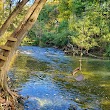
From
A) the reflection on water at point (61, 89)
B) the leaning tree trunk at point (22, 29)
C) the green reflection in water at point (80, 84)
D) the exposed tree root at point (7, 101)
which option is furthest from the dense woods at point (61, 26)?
the green reflection in water at point (80, 84)

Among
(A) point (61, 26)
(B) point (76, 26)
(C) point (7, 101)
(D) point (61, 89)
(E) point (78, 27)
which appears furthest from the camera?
(A) point (61, 26)

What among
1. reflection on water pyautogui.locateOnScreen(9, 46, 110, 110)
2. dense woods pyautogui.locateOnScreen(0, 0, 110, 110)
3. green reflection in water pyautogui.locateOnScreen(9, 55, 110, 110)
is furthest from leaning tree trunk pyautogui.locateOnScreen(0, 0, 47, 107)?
green reflection in water pyautogui.locateOnScreen(9, 55, 110, 110)

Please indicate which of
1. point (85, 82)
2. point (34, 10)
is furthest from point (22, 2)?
point (85, 82)

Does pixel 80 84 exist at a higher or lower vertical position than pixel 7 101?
lower

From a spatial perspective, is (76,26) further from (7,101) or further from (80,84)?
(7,101)

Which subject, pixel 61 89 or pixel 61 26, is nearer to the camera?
pixel 61 89

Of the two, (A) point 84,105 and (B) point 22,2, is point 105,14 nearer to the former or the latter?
(B) point 22,2

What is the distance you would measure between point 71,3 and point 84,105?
6665mm

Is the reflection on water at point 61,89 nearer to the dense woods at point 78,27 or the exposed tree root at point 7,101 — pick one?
the exposed tree root at point 7,101

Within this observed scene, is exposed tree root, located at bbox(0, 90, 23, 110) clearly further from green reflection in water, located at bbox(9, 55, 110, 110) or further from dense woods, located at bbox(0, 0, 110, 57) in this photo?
green reflection in water, located at bbox(9, 55, 110, 110)

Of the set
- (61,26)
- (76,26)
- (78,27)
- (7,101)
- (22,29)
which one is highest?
(61,26)

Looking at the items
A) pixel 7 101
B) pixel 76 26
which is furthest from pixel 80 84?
pixel 76 26

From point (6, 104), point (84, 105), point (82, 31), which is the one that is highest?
point (82, 31)

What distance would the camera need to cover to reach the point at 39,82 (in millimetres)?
21875
